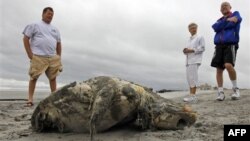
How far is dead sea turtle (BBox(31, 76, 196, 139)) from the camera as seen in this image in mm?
4266

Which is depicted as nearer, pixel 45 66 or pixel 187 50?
pixel 45 66

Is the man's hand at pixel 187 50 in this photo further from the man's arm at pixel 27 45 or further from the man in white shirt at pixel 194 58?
the man's arm at pixel 27 45

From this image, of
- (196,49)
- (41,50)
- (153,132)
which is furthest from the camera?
(196,49)

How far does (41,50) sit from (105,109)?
11.2ft

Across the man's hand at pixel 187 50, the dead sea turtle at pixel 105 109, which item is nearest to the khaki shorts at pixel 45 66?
the dead sea turtle at pixel 105 109

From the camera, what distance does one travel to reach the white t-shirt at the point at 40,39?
7.25 m

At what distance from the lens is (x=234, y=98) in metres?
7.21

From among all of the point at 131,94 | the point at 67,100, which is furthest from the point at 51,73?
the point at 131,94

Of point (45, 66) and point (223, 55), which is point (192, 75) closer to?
point (223, 55)

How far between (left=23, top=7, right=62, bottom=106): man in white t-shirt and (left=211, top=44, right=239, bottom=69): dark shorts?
3.11m

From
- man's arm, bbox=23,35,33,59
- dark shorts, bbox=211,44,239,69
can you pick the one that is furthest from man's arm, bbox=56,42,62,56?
dark shorts, bbox=211,44,239,69

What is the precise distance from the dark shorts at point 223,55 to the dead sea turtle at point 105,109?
2.90m

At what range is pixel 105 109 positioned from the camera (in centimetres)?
422

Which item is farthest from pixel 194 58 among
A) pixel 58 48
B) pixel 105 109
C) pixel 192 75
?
pixel 105 109
